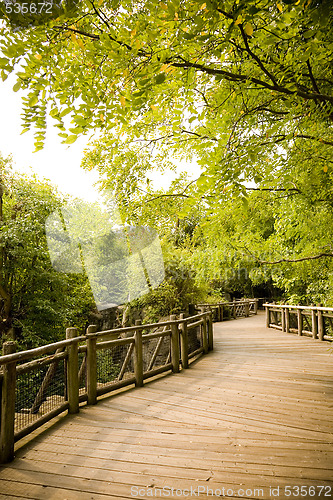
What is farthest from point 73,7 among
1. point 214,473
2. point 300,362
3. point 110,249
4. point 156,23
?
point 110,249

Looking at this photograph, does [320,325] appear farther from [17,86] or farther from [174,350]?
[17,86]

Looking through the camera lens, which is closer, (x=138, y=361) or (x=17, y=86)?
(x=17, y=86)

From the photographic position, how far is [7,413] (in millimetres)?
2684

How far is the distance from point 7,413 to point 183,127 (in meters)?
3.73

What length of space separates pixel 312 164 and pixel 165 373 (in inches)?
167

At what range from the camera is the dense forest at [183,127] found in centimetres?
230

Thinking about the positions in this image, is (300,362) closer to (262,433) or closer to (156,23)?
(262,433)

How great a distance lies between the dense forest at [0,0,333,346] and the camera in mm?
2303

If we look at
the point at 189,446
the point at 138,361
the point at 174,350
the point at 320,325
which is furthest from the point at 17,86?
the point at 320,325

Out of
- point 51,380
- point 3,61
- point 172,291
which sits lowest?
point 51,380

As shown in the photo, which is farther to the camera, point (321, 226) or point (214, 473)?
point (321, 226)

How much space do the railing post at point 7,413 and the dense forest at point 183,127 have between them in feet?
6.44

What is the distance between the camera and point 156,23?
2275 millimetres

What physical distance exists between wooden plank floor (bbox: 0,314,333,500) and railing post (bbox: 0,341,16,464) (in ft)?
0.34
